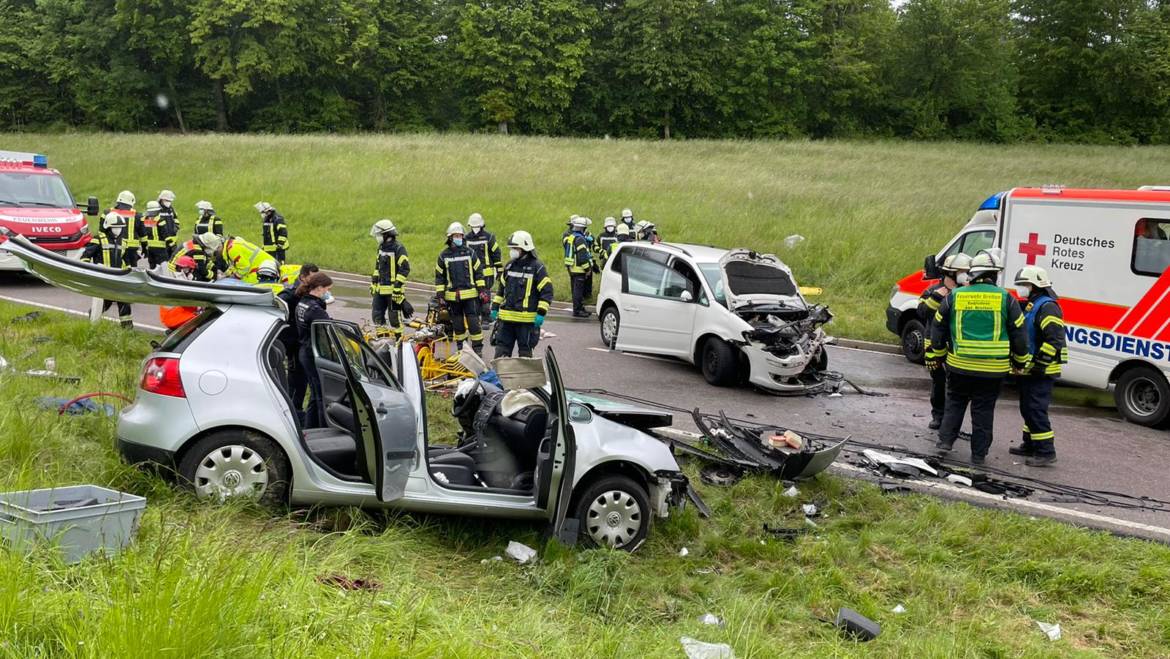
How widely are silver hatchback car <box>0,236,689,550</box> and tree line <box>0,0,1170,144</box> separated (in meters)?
47.9

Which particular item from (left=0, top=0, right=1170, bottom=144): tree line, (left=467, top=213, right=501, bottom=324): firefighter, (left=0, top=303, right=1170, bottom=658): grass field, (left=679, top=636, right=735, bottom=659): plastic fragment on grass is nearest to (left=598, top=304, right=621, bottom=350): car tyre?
(left=467, top=213, right=501, bottom=324): firefighter

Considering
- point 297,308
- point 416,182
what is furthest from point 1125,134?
point 297,308

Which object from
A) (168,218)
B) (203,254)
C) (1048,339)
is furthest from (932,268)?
(168,218)

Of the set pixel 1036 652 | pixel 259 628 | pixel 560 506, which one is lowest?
pixel 1036 652

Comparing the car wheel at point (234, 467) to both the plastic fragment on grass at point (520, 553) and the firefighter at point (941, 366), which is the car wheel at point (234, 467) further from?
the firefighter at point (941, 366)

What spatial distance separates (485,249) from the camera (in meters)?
13.5

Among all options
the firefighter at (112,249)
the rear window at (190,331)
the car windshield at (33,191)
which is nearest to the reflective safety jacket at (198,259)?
the firefighter at (112,249)

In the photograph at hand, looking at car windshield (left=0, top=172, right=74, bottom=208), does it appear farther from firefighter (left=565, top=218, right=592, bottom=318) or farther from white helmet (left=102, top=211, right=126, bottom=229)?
firefighter (left=565, top=218, right=592, bottom=318)

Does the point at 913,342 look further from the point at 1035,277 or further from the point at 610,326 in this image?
the point at 1035,277

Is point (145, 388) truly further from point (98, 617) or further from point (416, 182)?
point (416, 182)

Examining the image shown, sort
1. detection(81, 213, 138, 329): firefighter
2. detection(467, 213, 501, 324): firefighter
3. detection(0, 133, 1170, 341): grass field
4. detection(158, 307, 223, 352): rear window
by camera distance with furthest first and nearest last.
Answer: detection(0, 133, 1170, 341): grass field < detection(467, 213, 501, 324): firefighter < detection(81, 213, 138, 329): firefighter < detection(158, 307, 223, 352): rear window

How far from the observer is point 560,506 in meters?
5.31

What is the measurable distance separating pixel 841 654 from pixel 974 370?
4.31 m

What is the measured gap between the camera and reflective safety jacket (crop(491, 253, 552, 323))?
10.2 metres
